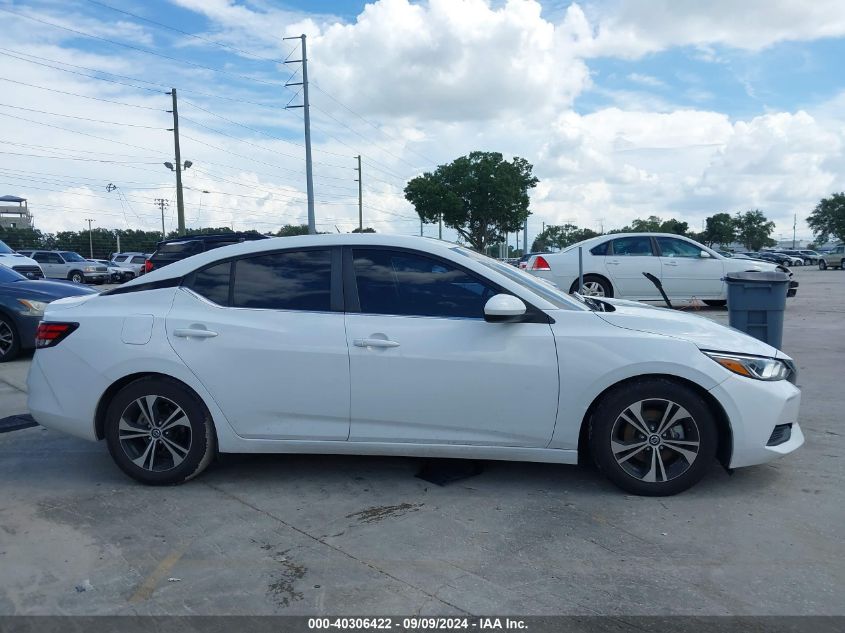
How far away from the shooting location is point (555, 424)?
3840 millimetres

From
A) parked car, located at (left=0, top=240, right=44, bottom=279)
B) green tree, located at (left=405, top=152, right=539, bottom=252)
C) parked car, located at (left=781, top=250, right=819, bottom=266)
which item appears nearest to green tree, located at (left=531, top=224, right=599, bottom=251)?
parked car, located at (left=781, top=250, right=819, bottom=266)

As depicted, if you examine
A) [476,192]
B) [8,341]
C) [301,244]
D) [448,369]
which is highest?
[476,192]

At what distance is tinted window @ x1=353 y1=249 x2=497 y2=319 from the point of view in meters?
3.96

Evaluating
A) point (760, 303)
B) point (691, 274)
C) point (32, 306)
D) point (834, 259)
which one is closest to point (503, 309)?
point (760, 303)

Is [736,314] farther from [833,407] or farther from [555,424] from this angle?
[555,424]

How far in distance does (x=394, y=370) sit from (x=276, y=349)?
0.72 meters

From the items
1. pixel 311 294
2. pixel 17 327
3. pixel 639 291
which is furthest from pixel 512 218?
pixel 311 294

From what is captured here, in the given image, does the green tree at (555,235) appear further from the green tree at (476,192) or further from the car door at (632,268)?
the car door at (632,268)

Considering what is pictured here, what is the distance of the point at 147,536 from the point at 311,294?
161cm

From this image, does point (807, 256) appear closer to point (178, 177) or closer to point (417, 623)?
point (178, 177)

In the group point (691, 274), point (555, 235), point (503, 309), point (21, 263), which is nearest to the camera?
point (503, 309)

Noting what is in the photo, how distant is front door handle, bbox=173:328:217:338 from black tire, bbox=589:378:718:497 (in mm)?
2319

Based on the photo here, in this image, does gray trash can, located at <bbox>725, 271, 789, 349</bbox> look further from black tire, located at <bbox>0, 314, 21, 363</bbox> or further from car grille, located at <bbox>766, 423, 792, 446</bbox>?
black tire, located at <bbox>0, 314, 21, 363</bbox>

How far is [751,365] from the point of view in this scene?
151 inches
